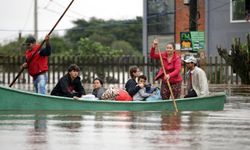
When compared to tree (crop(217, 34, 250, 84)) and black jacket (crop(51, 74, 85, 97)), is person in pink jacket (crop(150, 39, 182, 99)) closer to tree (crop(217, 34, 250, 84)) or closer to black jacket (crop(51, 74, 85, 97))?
black jacket (crop(51, 74, 85, 97))

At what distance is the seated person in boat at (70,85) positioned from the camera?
16984mm

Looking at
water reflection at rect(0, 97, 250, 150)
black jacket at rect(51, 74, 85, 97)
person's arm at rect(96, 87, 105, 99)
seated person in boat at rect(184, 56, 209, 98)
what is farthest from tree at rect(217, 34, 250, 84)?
black jacket at rect(51, 74, 85, 97)

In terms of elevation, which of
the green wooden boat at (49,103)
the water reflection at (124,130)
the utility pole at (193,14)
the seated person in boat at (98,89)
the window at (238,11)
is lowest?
the water reflection at (124,130)

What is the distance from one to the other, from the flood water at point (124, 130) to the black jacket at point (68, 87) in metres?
1.04

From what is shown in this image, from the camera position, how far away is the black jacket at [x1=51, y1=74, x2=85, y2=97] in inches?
669

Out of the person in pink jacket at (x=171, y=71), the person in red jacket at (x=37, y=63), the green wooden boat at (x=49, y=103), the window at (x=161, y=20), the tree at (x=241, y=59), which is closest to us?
the green wooden boat at (x=49, y=103)

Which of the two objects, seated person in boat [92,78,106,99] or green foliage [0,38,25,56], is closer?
seated person in boat [92,78,106,99]

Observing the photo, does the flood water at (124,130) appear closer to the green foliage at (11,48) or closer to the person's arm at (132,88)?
the person's arm at (132,88)

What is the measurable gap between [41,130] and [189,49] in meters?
14.6

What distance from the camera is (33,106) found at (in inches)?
640

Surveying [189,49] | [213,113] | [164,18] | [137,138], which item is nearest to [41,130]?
[137,138]

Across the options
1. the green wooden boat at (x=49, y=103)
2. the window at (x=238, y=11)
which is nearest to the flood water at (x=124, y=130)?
the green wooden boat at (x=49, y=103)

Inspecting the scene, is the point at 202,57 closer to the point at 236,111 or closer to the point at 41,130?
the point at 236,111

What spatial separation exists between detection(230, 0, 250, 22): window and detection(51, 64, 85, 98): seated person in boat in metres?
23.1
